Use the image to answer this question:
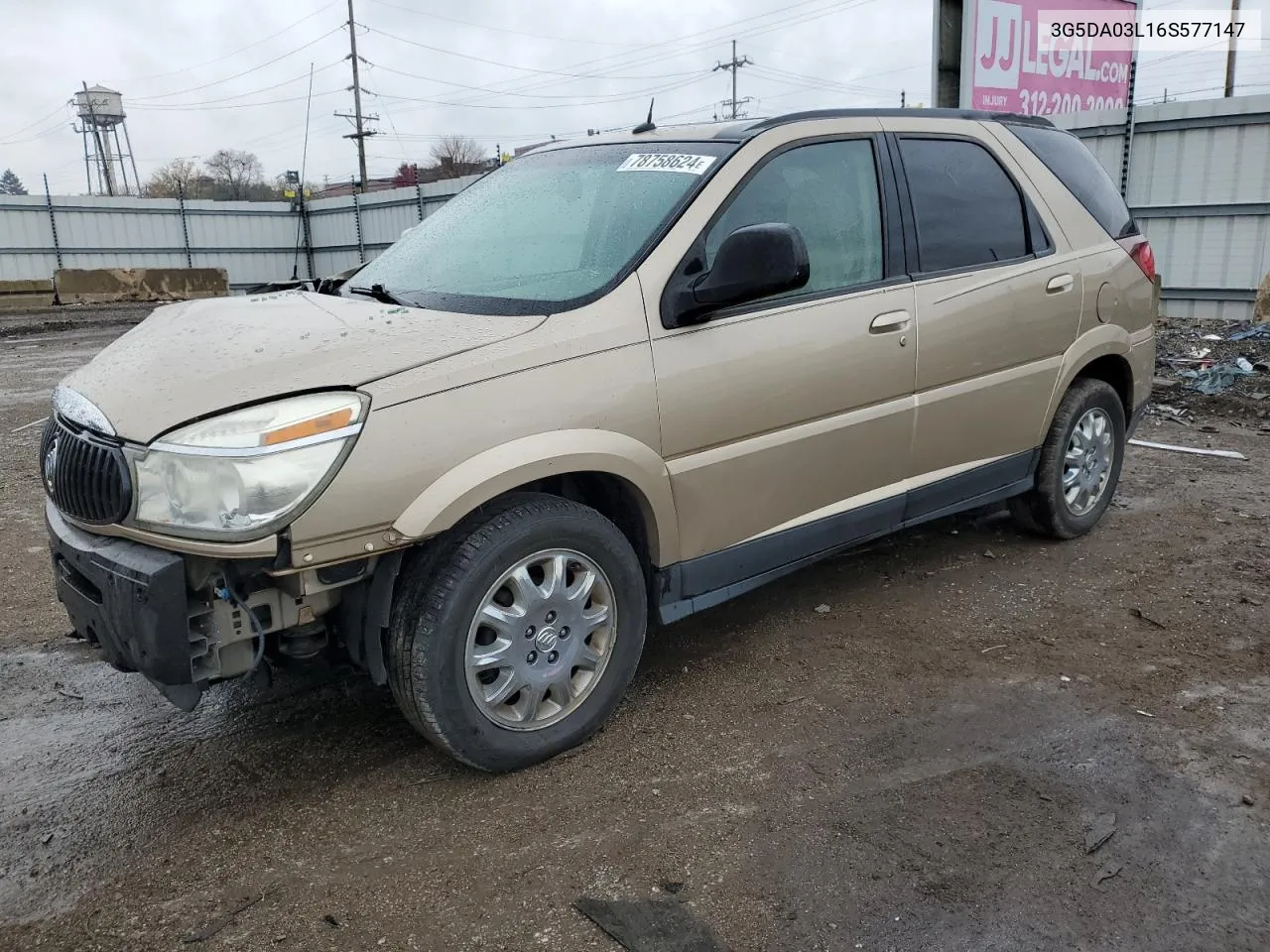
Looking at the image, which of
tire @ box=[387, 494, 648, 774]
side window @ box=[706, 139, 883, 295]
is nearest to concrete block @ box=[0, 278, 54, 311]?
side window @ box=[706, 139, 883, 295]

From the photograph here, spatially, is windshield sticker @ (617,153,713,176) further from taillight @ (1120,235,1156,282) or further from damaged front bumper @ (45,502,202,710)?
taillight @ (1120,235,1156,282)

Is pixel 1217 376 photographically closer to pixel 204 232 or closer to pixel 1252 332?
pixel 1252 332

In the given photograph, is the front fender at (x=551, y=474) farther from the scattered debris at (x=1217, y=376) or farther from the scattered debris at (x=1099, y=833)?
the scattered debris at (x=1217, y=376)

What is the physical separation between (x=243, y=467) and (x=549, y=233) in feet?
5.02

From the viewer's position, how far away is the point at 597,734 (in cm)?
321

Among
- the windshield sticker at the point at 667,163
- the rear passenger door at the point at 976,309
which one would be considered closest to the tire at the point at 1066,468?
the rear passenger door at the point at 976,309

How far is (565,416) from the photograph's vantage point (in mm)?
2855

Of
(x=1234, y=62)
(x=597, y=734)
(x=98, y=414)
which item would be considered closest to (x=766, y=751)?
(x=597, y=734)

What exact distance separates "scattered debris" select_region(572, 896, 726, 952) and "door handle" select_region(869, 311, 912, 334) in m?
2.16

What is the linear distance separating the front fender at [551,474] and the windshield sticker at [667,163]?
104 centimetres

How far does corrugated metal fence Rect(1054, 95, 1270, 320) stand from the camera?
1187 centimetres

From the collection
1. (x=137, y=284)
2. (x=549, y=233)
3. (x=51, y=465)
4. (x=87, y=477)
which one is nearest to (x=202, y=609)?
(x=87, y=477)

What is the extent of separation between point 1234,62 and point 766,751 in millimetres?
27854

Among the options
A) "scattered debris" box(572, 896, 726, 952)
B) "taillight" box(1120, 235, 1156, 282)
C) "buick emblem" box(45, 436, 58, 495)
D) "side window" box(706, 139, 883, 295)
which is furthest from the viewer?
"taillight" box(1120, 235, 1156, 282)
